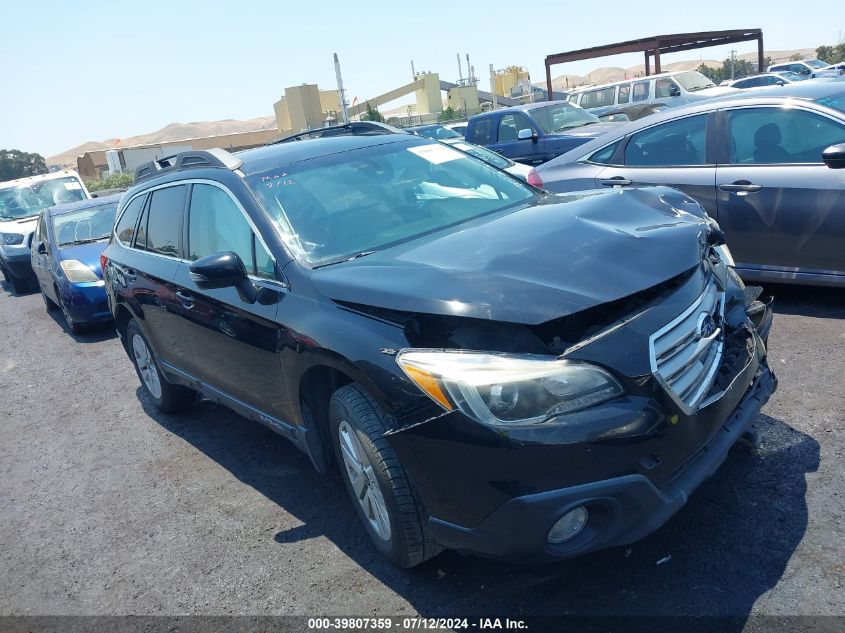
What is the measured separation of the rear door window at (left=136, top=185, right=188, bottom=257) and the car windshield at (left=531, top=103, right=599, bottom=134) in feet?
32.1

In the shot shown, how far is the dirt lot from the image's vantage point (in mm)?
2910

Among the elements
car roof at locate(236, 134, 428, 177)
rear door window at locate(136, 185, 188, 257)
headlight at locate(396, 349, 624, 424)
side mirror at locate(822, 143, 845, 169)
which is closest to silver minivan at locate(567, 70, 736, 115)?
side mirror at locate(822, 143, 845, 169)

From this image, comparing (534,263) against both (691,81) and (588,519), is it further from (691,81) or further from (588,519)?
(691,81)

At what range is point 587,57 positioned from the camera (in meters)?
27.2

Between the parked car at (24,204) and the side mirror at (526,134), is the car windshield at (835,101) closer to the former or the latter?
the side mirror at (526,134)

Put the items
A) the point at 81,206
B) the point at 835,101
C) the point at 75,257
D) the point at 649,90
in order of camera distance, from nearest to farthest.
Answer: the point at 835,101 → the point at 75,257 → the point at 81,206 → the point at 649,90

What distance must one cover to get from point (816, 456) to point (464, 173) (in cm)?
235

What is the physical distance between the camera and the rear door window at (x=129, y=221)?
5.59m

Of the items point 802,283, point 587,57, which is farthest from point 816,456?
point 587,57

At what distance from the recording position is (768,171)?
5.52m

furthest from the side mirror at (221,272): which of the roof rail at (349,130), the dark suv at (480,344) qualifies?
the roof rail at (349,130)

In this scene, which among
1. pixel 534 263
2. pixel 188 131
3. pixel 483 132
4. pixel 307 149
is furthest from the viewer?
pixel 188 131

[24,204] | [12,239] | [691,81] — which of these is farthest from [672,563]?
[691,81]

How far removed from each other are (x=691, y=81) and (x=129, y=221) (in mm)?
17847
